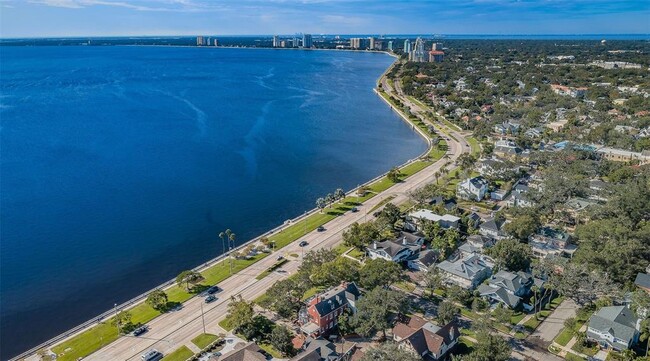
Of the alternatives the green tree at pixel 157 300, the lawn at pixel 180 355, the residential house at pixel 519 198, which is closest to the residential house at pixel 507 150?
the residential house at pixel 519 198

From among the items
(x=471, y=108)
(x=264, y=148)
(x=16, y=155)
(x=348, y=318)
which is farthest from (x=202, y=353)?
(x=471, y=108)

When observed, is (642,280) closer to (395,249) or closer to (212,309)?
(395,249)

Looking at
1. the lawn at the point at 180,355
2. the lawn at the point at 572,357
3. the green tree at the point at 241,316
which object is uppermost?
the green tree at the point at 241,316

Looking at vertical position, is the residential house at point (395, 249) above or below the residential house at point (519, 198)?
below

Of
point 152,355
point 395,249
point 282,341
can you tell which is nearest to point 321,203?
point 395,249

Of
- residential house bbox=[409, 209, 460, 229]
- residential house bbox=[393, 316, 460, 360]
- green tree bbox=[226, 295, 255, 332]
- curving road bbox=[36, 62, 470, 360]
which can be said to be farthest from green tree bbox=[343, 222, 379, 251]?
green tree bbox=[226, 295, 255, 332]

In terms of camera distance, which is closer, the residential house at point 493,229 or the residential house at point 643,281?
the residential house at point 643,281

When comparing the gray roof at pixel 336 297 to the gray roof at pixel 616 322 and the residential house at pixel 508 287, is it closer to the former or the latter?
the residential house at pixel 508 287
